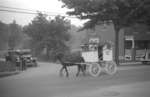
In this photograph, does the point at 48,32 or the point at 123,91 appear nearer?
the point at 123,91

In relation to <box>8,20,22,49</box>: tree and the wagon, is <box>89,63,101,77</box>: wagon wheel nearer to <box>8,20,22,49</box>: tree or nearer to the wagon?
the wagon

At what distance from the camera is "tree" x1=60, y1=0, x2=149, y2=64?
20.2 metres

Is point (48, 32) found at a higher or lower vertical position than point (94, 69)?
higher

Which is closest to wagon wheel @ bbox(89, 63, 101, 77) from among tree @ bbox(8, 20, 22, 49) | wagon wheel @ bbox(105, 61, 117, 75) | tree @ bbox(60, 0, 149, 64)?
wagon wheel @ bbox(105, 61, 117, 75)

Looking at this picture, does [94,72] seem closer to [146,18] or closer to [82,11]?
[82,11]

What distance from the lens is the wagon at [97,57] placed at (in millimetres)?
14664

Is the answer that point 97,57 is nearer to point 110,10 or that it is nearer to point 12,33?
point 110,10

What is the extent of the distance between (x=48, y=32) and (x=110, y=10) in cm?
1541

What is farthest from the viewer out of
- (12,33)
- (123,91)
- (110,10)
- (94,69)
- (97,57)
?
(110,10)

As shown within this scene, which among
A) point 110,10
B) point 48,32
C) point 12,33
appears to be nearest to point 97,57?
point 110,10

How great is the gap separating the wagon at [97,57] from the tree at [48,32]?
18.8 metres

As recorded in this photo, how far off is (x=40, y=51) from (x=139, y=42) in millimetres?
16495

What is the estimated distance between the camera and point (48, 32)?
34031 millimetres

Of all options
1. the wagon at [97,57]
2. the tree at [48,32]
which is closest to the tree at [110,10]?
the wagon at [97,57]
